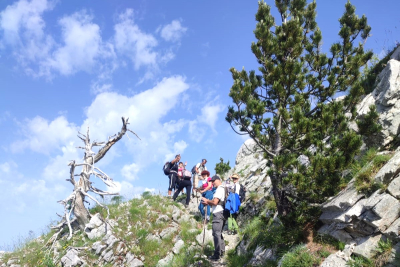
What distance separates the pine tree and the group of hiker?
1899 millimetres

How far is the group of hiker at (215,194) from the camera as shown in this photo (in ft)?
30.1

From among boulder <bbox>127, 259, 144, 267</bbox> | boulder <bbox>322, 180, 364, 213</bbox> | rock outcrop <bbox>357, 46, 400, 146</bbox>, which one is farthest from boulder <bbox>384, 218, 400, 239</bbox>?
boulder <bbox>127, 259, 144, 267</bbox>

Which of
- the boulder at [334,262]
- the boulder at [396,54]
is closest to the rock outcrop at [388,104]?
the boulder at [396,54]

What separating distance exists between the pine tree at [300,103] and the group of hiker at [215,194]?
6.23 feet

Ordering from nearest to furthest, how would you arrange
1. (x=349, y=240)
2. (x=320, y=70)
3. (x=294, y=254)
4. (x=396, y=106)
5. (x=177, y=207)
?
(x=349, y=240) < (x=294, y=254) < (x=396, y=106) < (x=320, y=70) < (x=177, y=207)

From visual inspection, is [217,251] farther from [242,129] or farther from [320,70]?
[320,70]

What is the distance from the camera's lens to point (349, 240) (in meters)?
6.28

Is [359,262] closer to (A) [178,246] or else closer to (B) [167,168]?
(A) [178,246]

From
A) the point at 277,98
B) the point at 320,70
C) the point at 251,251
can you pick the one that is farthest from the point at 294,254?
the point at 320,70

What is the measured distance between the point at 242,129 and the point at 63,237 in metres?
10.8

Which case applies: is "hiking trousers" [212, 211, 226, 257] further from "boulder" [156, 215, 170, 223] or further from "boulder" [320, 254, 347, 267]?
"boulder" [156, 215, 170, 223]

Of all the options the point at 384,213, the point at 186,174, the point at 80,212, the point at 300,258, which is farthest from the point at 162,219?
the point at 384,213

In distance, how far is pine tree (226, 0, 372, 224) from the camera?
22.7ft

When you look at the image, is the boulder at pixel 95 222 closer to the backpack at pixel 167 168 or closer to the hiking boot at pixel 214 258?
the backpack at pixel 167 168
